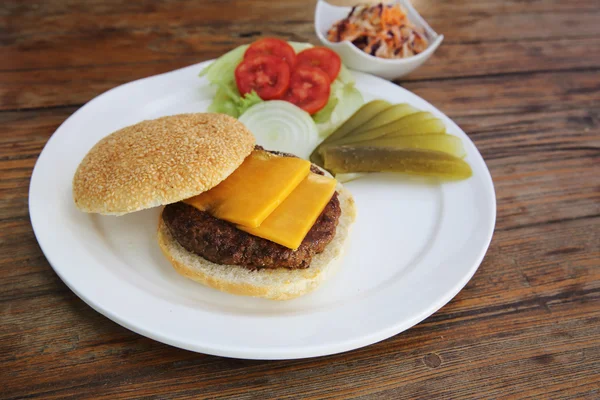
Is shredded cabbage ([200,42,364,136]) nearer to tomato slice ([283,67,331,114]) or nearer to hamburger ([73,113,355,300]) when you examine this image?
tomato slice ([283,67,331,114])

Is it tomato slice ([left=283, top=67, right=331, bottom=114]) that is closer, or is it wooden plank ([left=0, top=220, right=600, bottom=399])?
wooden plank ([left=0, top=220, right=600, bottom=399])

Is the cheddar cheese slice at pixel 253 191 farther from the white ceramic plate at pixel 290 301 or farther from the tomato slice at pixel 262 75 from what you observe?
the tomato slice at pixel 262 75

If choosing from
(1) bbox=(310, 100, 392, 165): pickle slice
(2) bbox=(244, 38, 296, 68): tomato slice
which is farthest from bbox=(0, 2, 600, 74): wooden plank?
(1) bbox=(310, 100, 392, 165): pickle slice

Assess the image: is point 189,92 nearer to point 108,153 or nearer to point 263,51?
point 263,51

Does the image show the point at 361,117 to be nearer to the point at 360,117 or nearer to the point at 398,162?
the point at 360,117

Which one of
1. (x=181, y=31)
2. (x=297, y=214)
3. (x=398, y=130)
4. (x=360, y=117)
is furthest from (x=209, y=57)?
(x=297, y=214)

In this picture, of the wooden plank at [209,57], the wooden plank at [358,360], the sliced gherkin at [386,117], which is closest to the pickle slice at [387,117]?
the sliced gherkin at [386,117]
